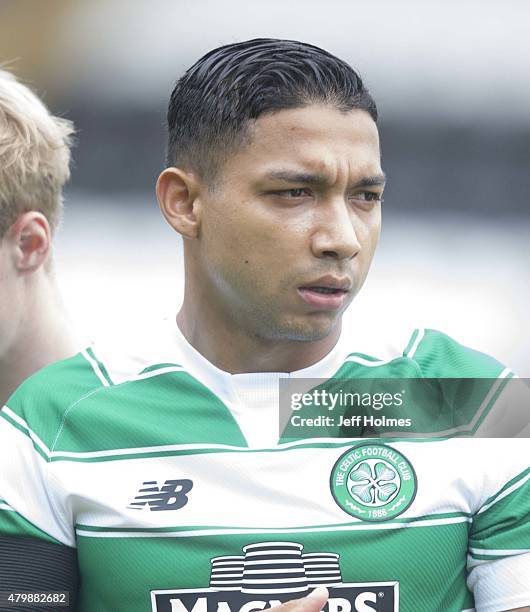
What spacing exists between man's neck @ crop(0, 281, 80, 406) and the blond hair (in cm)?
19

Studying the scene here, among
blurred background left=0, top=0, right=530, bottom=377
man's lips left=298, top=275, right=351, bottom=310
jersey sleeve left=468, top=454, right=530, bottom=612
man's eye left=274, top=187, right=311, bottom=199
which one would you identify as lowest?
blurred background left=0, top=0, right=530, bottom=377

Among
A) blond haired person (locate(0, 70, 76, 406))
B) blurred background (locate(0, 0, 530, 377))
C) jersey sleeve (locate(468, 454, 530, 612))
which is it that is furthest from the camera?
blurred background (locate(0, 0, 530, 377))

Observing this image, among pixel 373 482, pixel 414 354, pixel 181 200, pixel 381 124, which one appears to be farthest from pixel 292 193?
pixel 381 124

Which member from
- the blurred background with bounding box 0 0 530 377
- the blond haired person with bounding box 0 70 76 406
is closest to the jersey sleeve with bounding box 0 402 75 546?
the blond haired person with bounding box 0 70 76 406

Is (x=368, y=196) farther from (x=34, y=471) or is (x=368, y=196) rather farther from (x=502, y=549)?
(x=34, y=471)

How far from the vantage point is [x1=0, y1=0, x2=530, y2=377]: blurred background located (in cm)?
907

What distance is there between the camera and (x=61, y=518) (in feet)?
6.52

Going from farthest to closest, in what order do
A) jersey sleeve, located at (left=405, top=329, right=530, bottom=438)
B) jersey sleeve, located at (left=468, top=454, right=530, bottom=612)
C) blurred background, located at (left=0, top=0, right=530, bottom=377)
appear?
blurred background, located at (left=0, top=0, right=530, bottom=377) < jersey sleeve, located at (left=405, top=329, right=530, bottom=438) < jersey sleeve, located at (left=468, top=454, right=530, bottom=612)

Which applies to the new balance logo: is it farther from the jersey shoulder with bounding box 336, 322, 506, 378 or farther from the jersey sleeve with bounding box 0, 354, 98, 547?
the jersey shoulder with bounding box 336, 322, 506, 378

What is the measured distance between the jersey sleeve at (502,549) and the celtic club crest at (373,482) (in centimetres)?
13

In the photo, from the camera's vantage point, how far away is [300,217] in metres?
1.95

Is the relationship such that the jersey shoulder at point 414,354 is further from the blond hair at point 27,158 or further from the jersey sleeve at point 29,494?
the blond hair at point 27,158

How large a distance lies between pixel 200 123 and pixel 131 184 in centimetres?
785

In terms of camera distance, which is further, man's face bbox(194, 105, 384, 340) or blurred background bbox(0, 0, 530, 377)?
blurred background bbox(0, 0, 530, 377)
